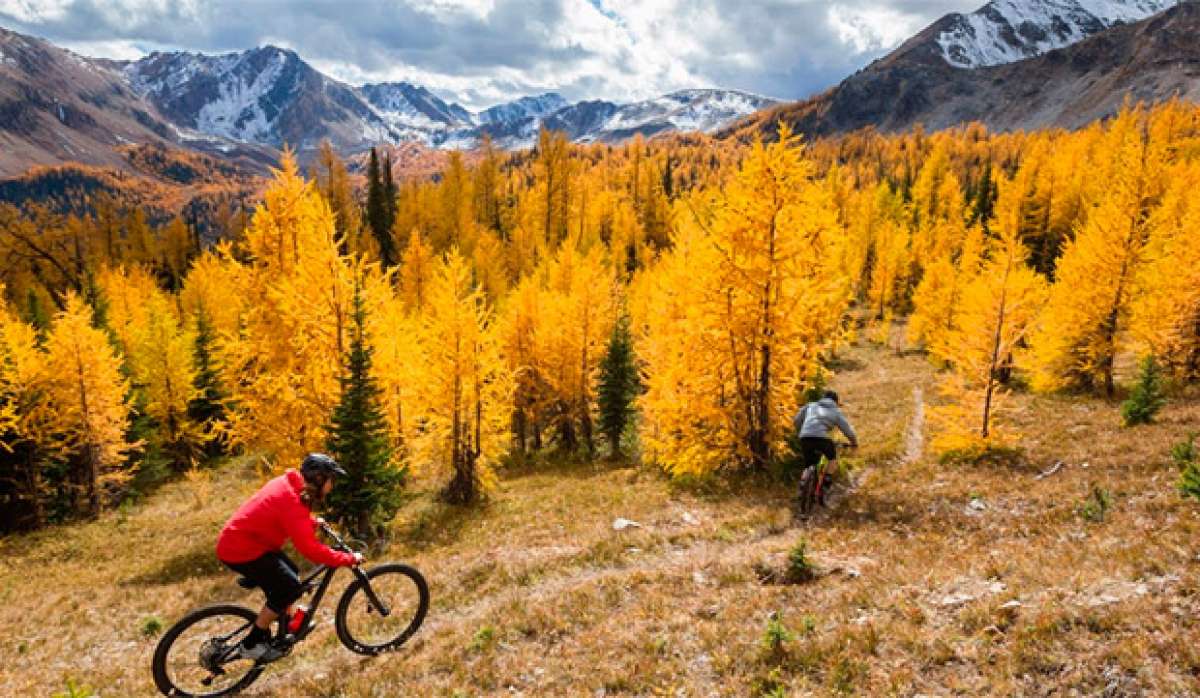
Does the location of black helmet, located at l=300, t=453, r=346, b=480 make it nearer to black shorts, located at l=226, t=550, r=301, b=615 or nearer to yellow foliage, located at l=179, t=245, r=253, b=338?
black shorts, located at l=226, t=550, r=301, b=615

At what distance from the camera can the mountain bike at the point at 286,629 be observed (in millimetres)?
7699

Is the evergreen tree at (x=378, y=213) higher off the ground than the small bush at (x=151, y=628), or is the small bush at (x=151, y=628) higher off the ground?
the evergreen tree at (x=378, y=213)

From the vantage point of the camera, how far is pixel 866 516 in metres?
13.6

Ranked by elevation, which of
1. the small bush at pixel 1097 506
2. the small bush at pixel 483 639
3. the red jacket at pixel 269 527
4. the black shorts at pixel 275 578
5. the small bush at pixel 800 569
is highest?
the red jacket at pixel 269 527

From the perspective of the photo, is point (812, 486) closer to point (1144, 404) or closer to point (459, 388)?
point (1144, 404)

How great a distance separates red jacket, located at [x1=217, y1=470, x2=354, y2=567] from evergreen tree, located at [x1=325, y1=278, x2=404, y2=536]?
13120mm

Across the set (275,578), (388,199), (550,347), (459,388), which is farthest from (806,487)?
(388,199)

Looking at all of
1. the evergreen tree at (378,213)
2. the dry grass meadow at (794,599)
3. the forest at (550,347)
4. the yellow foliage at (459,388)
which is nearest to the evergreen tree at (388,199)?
the evergreen tree at (378,213)

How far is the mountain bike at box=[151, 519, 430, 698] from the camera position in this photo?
7699mm

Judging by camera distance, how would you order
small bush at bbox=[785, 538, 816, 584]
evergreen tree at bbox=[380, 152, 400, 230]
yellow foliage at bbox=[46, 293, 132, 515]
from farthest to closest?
evergreen tree at bbox=[380, 152, 400, 230] → yellow foliage at bbox=[46, 293, 132, 515] → small bush at bbox=[785, 538, 816, 584]

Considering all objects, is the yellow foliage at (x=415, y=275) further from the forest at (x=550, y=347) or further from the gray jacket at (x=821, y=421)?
the gray jacket at (x=821, y=421)

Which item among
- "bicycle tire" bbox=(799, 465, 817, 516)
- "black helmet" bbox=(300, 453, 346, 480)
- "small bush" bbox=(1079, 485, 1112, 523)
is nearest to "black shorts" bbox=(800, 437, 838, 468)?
"bicycle tire" bbox=(799, 465, 817, 516)

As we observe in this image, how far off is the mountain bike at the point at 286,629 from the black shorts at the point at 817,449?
8.85m

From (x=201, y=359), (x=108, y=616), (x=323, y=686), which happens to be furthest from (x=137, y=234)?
(x=323, y=686)
